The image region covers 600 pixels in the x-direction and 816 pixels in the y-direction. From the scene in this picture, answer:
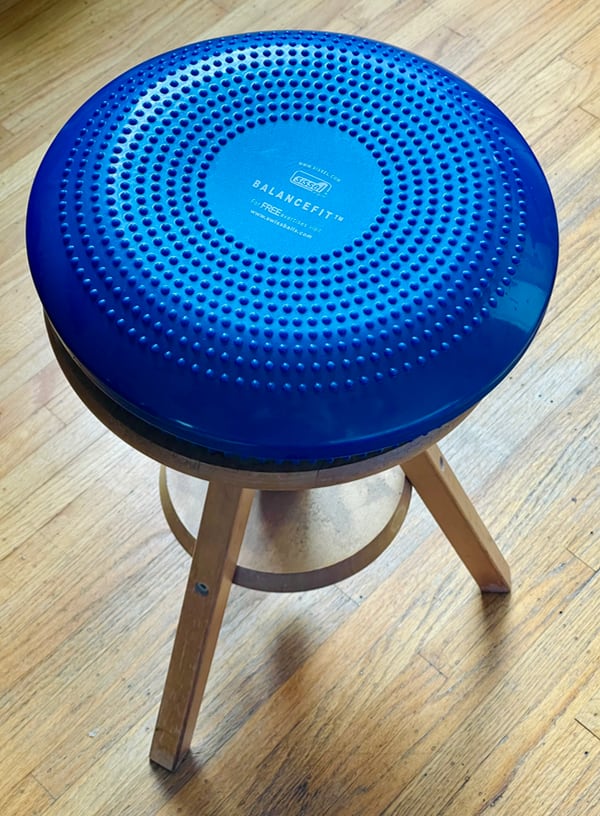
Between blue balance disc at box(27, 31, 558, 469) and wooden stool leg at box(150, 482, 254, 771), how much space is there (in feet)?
0.40

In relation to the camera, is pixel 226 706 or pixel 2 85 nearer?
pixel 226 706

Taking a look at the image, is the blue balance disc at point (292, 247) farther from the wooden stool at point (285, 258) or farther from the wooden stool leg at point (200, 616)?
the wooden stool leg at point (200, 616)

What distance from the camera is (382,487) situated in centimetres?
115

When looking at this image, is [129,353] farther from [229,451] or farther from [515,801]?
[515,801]

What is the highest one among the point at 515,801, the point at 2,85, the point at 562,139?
the point at 2,85

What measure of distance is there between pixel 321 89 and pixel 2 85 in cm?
91

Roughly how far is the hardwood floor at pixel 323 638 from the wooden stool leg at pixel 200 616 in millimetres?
55

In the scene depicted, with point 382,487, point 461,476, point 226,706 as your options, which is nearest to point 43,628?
point 226,706

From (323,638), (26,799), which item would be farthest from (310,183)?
(26,799)

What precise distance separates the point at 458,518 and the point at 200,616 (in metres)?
0.29

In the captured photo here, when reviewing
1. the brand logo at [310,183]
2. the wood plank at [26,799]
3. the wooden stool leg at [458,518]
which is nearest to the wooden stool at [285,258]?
the brand logo at [310,183]

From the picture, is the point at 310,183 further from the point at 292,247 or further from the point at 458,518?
the point at 458,518

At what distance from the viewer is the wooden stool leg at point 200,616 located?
888mm

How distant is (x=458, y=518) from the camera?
1083 millimetres
